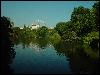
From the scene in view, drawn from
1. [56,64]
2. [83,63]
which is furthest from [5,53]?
[83,63]

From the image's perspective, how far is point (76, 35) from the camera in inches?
4018

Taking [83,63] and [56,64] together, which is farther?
[56,64]

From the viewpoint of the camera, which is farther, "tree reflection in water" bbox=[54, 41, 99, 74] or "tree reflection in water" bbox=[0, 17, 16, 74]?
"tree reflection in water" bbox=[0, 17, 16, 74]

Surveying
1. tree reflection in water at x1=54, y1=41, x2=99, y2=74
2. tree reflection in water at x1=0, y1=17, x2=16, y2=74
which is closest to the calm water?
tree reflection in water at x1=54, y1=41, x2=99, y2=74

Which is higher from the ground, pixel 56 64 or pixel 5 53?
pixel 5 53

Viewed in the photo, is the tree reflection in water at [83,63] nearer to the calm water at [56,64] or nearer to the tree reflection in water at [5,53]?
the calm water at [56,64]

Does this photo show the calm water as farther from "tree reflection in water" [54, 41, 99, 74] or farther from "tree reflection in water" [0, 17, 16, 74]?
"tree reflection in water" [0, 17, 16, 74]

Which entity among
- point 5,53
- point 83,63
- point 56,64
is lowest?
point 56,64

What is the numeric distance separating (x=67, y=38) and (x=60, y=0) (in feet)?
280

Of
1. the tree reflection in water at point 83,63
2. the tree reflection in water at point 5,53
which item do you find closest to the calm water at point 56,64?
the tree reflection in water at point 83,63

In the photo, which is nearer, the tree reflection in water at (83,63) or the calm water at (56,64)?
the tree reflection in water at (83,63)

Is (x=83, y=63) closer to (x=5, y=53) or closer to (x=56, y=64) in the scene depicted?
(x=56, y=64)

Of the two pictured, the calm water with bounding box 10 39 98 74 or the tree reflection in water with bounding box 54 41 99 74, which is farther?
the calm water with bounding box 10 39 98 74

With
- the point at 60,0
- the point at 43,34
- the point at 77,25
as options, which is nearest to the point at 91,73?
the point at 60,0
